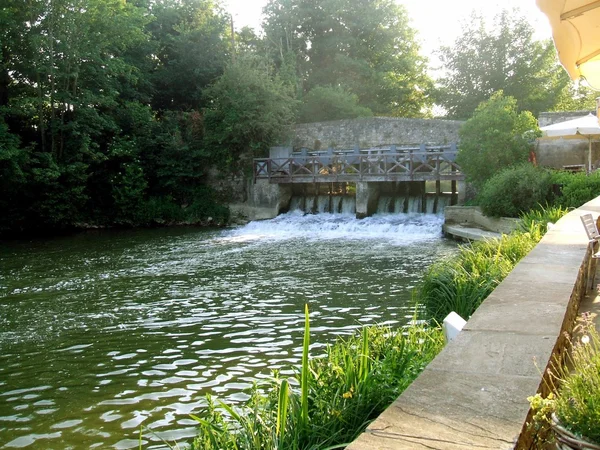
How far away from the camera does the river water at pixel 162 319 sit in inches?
195

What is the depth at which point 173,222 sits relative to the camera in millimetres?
22141

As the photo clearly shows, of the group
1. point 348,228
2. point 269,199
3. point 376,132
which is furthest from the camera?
point 376,132

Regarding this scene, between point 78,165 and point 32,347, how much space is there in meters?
14.3

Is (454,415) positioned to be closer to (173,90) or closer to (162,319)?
(162,319)

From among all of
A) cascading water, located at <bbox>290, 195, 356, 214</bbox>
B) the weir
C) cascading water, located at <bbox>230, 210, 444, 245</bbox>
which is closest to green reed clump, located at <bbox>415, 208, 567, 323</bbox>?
cascading water, located at <bbox>230, 210, 444, 245</bbox>

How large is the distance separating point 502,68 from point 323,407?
94.3ft

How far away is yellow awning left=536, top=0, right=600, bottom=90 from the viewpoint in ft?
12.1

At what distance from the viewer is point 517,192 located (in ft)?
46.9

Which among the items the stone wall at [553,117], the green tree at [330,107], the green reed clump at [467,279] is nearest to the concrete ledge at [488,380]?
the green reed clump at [467,279]

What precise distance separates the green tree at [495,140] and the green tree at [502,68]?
1263 cm

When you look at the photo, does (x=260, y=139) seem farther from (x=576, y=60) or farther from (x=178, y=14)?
(x=576, y=60)

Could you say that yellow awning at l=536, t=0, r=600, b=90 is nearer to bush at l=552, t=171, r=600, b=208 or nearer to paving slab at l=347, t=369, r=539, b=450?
paving slab at l=347, t=369, r=539, b=450

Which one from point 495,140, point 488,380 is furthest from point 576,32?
point 495,140

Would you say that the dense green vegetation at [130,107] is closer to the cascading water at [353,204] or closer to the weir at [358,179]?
the weir at [358,179]
